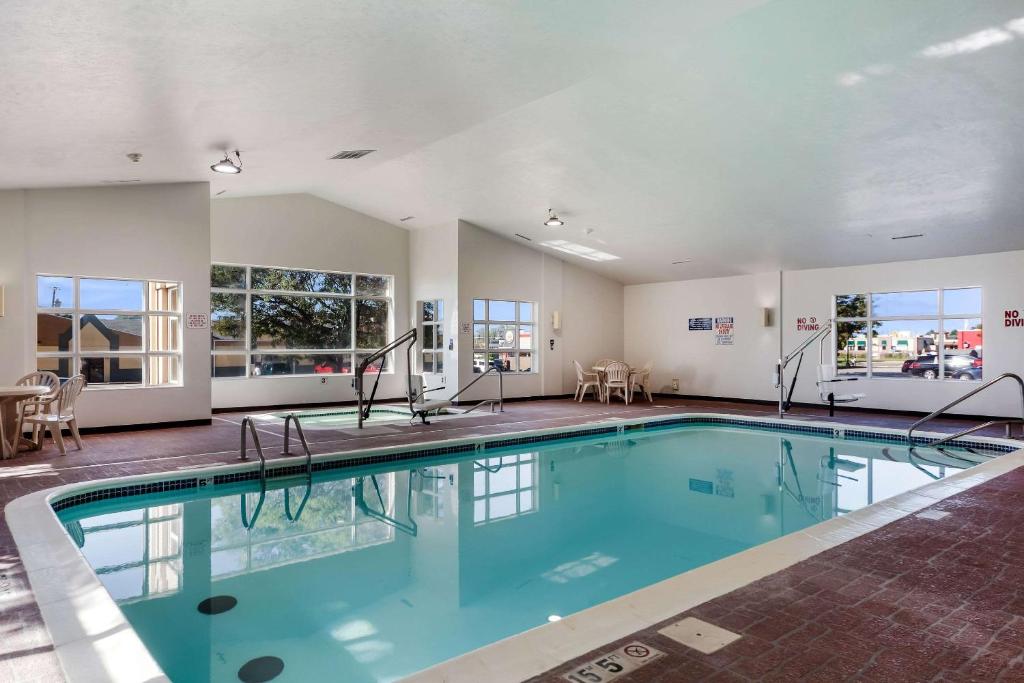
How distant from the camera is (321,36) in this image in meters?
4.09

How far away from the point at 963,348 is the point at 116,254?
40.9 feet

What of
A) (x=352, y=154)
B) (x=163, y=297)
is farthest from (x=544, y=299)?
(x=163, y=297)

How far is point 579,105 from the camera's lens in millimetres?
6793

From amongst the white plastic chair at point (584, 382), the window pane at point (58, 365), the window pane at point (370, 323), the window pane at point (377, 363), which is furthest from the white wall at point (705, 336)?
the window pane at point (58, 365)

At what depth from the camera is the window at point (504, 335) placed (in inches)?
474

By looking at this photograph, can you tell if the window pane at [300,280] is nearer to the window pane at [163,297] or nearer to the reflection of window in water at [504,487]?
the window pane at [163,297]

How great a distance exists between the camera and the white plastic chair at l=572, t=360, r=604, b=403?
1280 cm

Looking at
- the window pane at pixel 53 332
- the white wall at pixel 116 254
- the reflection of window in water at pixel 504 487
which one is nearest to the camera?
the reflection of window in water at pixel 504 487

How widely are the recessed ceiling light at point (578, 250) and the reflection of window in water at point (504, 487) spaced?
5451 mm

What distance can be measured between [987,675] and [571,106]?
604 cm

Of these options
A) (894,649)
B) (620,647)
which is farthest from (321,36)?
(894,649)

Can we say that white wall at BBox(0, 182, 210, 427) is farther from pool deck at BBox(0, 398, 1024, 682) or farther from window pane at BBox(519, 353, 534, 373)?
window pane at BBox(519, 353, 534, 373)

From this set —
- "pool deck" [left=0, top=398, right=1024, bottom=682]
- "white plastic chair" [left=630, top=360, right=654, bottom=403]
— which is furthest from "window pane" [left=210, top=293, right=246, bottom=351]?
"white plastic chair" [left=630, top=360, right=654, bottom=403]

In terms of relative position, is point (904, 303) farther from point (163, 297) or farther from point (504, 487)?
point (163, 297)
